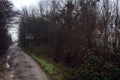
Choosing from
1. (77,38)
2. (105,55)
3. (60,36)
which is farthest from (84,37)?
(60,36)

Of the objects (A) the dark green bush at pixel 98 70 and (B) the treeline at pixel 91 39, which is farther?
(B) the treeline at pixel 91 39

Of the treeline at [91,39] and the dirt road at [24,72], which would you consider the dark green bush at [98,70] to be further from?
the dirt road at [24,72]

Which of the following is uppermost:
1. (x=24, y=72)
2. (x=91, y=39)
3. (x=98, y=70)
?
(x=91, y=39)

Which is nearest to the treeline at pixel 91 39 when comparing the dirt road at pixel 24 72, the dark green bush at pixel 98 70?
the dark green bush at pixel 98 70

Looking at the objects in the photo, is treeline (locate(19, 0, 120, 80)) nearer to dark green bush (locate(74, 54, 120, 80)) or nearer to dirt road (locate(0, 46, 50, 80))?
A: dark green bush (locate(74, 54, 120, 80))

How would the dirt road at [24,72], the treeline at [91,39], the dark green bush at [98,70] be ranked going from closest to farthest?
the dark green bush at [98,70] → the treeline at [91,39] → the dirt road at [24,72]

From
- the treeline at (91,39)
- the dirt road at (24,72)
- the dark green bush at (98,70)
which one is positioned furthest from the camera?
the dirt road at (24,72)

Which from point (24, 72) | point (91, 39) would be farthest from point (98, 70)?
point (24, 72)

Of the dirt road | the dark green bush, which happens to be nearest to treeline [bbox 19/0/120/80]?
the dark green bush

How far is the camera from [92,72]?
604 inches

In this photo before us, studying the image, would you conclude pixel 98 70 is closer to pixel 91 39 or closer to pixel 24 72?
pixel 91 39

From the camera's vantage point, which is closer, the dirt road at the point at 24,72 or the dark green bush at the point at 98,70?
the dark green bush at the point at 98,70

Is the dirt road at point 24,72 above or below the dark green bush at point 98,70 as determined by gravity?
below

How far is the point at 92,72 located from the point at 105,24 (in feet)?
18.2
